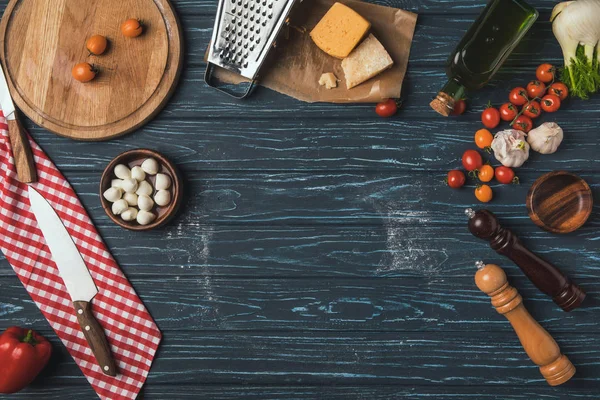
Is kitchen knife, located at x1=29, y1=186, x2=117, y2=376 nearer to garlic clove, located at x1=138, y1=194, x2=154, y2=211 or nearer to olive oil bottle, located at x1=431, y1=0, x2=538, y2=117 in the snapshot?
garlic clove, located at x1=138, y1=194, x2=154, y2=211

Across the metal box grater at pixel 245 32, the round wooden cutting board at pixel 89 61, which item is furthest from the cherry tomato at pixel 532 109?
the round wooden cutting board at pixel 89 61

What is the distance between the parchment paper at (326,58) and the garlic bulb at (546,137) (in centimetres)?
35

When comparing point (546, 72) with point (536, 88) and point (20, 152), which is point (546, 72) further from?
point (20, 152)

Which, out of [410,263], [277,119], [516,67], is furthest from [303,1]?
[410,263]

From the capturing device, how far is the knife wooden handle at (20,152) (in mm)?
1500

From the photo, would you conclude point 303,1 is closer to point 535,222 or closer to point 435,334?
point 535,222

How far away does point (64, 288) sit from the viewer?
1528 mm

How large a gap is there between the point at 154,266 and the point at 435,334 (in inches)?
29.5

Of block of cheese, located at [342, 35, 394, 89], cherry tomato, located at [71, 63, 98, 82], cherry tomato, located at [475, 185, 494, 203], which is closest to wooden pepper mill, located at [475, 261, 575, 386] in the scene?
cherry tomato, located at [475, 185, 494, 203]

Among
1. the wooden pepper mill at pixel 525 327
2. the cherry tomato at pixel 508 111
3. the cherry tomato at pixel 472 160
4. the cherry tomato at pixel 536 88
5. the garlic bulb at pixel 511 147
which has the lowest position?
the wooden pepper mill at pixel 525 327

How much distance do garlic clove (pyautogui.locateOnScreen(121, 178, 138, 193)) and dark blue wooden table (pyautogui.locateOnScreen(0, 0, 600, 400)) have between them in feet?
0.38

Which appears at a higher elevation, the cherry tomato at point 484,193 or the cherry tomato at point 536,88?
the cherry tomato at point 536,88

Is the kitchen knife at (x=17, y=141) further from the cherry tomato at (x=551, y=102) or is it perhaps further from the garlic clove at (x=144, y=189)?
the cherry tomato at (x=551, y=102)

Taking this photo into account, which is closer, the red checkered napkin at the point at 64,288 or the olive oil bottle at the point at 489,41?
the olive oil bottle at the point at 489,41
